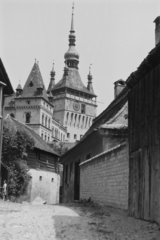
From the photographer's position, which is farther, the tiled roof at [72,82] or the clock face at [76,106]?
the tiled roof at [72,82]

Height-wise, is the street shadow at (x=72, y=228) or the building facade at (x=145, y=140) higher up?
the building facade at (x=145, y=140)

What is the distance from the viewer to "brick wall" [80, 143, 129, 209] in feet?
37.2

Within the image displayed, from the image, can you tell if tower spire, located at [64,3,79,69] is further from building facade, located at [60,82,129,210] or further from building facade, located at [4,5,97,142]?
building facade, located at [60,82,129,210]

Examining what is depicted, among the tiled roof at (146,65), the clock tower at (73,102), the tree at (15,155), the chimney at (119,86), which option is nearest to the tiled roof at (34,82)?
the clock tower at (73,102)

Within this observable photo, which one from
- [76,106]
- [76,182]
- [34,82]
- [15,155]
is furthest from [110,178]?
[76,106]

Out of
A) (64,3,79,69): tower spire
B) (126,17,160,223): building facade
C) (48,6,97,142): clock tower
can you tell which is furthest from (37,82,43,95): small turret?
(126,17,160,223): building facade

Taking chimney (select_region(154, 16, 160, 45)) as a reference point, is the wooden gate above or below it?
below

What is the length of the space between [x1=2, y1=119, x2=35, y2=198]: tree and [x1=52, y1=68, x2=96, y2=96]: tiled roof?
93715mm

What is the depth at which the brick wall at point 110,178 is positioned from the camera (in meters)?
11.4

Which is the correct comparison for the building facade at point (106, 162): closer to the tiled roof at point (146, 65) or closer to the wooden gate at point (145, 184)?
the wooden gate at point (145, 184)

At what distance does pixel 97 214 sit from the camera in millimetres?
11414

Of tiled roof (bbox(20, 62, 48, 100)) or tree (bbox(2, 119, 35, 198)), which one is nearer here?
tree (bbox(2, 119, 35, 198))

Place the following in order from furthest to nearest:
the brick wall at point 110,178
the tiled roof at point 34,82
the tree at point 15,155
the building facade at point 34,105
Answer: the building facade at point 34,105 → the tiled roof at point 34,82 → the tree at point 15,155 → the brick wall at point 110,178

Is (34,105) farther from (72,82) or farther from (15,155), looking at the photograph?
(15,155)
